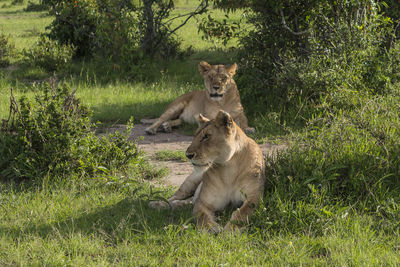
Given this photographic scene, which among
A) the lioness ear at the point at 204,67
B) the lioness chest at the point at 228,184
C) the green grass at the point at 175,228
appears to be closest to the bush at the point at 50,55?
the lioness ear at the point at 204,67

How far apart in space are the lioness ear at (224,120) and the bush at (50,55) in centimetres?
800


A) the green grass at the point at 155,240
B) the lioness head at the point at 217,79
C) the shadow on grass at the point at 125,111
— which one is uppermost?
the lioness head at the point at 217,79

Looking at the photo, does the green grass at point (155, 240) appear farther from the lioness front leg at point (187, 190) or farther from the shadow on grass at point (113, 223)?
the lioness front leg at point (187, 190)

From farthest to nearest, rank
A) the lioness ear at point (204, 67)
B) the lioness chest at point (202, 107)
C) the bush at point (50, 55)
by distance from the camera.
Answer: the bush at point (50, 55)
the lioness chest at point (202, 107)
the lioness ear at point (204, 67)

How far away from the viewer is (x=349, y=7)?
25.7 ft

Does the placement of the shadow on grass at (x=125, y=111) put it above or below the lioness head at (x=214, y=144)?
below

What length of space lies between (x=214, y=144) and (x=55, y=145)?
6.48 ft

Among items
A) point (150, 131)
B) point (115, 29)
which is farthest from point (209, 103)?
point (115, 29)

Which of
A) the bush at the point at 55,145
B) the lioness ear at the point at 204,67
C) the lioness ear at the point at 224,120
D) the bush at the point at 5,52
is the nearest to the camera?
the lioness ear at the point at 224,120

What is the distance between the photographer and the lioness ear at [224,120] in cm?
405

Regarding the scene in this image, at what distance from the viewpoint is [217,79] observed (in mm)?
7410

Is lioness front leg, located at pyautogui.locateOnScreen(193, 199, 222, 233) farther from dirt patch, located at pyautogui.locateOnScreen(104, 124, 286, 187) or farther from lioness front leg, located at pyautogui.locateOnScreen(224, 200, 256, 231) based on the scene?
dirt patch, located at pyautogui.locateOnScreen(104, 124, 286, 187)

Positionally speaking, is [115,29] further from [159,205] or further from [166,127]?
[159,205]

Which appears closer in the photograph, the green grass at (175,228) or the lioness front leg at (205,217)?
the green grass at (175,228)
